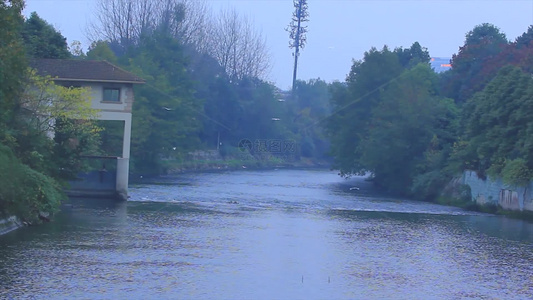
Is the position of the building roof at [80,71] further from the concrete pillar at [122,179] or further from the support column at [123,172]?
the concrete pillar at [122,179]

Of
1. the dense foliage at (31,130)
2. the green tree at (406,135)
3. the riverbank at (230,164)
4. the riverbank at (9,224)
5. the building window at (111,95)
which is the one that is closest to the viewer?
the riverbank at (9,224)

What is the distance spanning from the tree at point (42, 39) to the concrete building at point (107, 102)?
653cm

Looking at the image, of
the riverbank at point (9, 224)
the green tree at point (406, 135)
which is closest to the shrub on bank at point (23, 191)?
the riverbank at point (9, 224)

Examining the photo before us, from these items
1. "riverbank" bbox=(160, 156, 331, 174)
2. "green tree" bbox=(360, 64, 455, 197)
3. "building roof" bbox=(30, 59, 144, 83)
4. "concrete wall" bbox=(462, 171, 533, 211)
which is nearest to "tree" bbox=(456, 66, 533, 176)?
"concrete wall" bbox=(462, 171, 533, 211)

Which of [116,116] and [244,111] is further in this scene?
[244,111]

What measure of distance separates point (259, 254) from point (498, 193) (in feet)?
96.1

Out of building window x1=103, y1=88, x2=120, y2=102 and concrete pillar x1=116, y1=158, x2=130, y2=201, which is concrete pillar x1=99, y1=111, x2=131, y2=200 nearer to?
concrete pillar x1=116, y1=158, x2=130, y2=201

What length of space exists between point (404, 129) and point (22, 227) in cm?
4422

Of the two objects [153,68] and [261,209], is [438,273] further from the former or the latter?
[153,68]

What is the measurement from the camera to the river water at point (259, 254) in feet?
67.9

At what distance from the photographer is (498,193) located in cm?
5238

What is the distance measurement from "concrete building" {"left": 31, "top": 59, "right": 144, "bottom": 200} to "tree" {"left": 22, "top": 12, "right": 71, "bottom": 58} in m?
Result: 6.53

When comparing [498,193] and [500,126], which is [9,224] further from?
[500,126]

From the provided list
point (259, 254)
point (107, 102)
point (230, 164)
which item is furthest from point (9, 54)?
point (230, 164)
